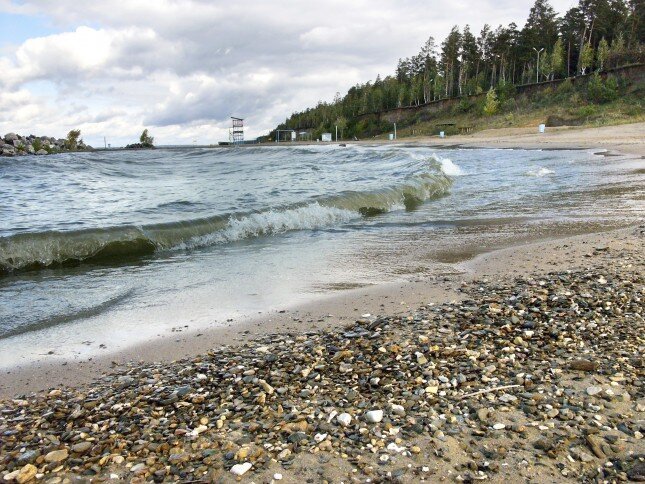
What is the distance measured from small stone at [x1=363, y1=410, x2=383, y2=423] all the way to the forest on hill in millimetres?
86055

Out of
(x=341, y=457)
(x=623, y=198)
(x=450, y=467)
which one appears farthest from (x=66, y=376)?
(x=623, y=198)

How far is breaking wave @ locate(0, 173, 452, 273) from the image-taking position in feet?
27.3

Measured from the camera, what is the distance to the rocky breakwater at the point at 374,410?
2457 mm

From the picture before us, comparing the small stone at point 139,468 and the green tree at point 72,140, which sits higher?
the green tree at point 72,140

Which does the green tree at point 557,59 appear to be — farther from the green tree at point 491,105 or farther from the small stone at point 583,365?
the small stone at point 583,365

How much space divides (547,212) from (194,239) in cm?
805

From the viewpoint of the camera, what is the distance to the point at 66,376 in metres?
3.81

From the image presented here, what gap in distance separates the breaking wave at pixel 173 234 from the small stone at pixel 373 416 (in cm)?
694

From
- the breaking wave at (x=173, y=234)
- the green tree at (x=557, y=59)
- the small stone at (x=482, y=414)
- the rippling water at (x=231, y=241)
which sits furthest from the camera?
the green tree at (x=557, y=59)

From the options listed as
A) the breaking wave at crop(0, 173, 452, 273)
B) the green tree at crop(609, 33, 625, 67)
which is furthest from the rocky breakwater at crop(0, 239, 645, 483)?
the green tree at crop(609, 33, 625, 67)

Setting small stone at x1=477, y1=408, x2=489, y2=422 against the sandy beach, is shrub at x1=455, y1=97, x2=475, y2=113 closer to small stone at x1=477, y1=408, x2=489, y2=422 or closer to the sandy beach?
the sandy beach

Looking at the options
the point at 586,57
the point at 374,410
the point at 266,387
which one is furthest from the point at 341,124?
the point at 374,410

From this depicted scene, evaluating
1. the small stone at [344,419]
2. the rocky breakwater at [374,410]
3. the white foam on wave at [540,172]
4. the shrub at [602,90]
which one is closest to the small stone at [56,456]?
the rocky breakwater at [374,410]

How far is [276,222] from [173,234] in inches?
91.8
